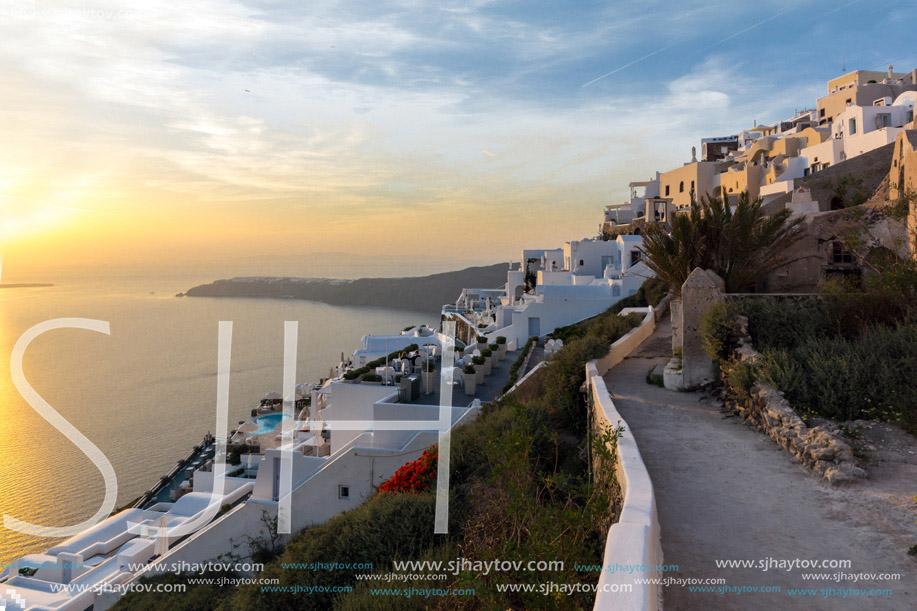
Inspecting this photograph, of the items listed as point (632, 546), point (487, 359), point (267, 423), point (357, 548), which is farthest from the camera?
point (267, 423)

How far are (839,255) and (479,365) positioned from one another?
9.15 metres

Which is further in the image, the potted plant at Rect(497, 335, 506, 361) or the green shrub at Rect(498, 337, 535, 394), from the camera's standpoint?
the potted plant at Rect(497, 335, 506, 361)

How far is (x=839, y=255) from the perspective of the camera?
12.3 metres

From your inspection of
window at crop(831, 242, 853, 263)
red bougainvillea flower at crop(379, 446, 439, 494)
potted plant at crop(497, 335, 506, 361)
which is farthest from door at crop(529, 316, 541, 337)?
red bougainvillea flower at crop(379, 446, 439, 494)

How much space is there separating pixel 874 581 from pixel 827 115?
49.0m

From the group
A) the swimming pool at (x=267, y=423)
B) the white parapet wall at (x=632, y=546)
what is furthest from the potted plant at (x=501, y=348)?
the white parapet wall at (x=632, y=546)

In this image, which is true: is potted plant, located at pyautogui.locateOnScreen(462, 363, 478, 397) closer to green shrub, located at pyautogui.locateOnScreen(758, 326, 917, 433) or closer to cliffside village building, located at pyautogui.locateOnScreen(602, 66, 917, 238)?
green shrub, located at pyautogui.locateOnScreen(758, 326, 917, 433)

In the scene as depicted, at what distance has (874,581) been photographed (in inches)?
118

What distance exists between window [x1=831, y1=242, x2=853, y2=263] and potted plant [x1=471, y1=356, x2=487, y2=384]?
8941 mm

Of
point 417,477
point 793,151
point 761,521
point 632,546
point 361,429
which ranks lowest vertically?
point 361,429

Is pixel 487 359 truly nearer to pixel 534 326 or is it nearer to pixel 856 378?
pixel 534 326

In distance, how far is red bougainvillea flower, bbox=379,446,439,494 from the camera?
302 inches

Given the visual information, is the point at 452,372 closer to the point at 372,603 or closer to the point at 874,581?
the point at 372,603

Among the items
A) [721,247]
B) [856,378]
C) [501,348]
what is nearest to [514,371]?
[501,348]
